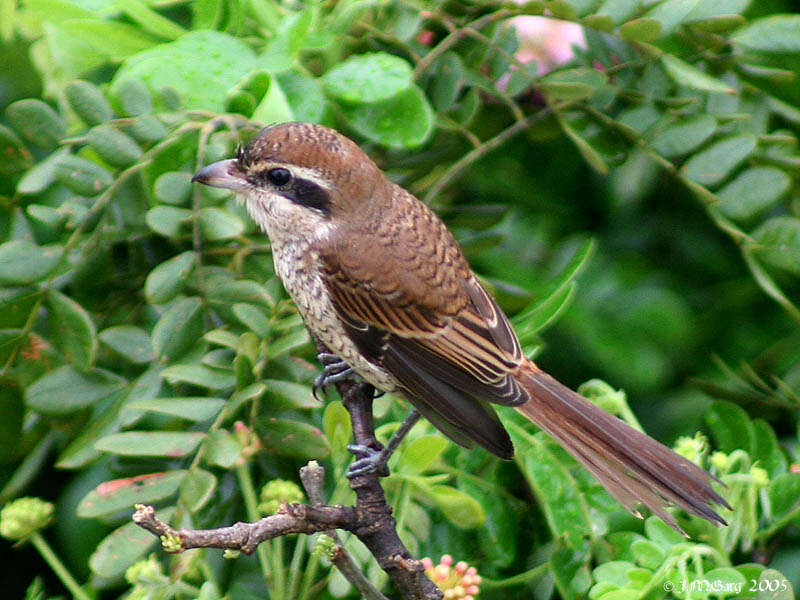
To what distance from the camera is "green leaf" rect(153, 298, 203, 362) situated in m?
1.76

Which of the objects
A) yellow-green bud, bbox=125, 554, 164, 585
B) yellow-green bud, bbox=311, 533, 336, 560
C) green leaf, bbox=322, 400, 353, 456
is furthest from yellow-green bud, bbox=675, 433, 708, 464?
yellow-green bud, bbox=125, 554, 164, 585

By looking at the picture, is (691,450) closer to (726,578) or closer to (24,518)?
(726,578)

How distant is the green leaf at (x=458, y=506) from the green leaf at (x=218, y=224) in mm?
603

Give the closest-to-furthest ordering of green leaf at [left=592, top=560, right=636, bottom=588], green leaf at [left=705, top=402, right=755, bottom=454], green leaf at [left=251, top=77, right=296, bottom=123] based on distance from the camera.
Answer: green leaf at [left=592, top=560, right=636, bottom=588] < green leaf at [left=705, top=402, right=755, bottom=454] < green leaf at [left=251, top=77, right=296, bottom=123]

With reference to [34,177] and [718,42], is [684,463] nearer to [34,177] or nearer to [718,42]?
[718,42]

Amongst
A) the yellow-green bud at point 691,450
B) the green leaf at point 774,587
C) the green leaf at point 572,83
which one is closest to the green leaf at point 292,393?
the yellow-green bud at point 691,450

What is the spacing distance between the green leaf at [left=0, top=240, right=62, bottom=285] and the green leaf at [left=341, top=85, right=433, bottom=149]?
2.23ft

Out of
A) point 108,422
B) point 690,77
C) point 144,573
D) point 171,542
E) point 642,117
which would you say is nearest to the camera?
point 171,542

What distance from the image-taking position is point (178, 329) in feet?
5.85

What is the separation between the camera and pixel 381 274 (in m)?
2.03

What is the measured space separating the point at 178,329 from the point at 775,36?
1465mm

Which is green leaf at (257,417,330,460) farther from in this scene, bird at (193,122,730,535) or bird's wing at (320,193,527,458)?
bird's wing at (320,193,527,458)

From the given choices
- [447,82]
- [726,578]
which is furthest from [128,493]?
[447,82]

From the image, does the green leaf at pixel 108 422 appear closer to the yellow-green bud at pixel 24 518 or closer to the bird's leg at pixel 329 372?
the yellow-green bud at pixel 24 518
